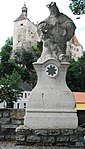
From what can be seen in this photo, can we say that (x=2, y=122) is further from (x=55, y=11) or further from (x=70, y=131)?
(x=55, y=11)

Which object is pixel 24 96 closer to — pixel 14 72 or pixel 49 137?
pixel 14 72

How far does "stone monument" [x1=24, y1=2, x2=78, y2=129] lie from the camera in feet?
22.8

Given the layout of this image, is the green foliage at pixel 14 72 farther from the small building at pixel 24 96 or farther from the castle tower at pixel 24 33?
the castle tower at pixel 24 33

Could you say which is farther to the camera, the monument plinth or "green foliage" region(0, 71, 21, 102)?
"green foliage" region(0, 71, 21, 102)

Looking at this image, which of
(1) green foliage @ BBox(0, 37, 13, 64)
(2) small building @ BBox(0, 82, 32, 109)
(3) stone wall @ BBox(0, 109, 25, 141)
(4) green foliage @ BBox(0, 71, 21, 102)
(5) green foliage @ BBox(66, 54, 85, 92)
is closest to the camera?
(3) stone wall @ BBox(0, 109, 25, 141)

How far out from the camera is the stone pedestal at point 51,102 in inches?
273

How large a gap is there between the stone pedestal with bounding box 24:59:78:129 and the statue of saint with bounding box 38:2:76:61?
0.35m

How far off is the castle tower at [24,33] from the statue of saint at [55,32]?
69929mm

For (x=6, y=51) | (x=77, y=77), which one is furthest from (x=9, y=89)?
(x=6, y=51)

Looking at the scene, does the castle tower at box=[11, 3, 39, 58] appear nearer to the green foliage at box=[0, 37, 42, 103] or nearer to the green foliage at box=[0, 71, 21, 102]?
the green foliage at box=[0, 37, 42, 103]

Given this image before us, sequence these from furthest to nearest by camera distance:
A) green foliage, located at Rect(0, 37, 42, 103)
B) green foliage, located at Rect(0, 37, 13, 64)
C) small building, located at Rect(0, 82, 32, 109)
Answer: green foliage, located at Rect(0, 37, 13, 64)
small building, located at Rect(0, 82, 32, 109)
green foliage, located at Rect(0, 37, 42, 103)

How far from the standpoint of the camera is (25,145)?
6.50m

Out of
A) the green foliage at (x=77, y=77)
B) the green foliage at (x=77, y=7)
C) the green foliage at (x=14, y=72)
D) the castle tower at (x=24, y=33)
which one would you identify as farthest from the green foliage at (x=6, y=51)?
the green foliage at (x=77, y=7)

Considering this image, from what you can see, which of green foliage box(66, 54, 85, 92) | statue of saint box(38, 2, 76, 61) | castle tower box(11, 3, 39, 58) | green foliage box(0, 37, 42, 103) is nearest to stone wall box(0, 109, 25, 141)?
statue of saint box(38, 2, 76, 61)
